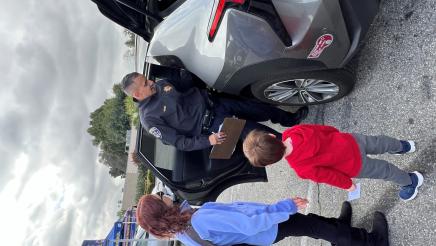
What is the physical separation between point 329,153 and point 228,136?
4.21 ft

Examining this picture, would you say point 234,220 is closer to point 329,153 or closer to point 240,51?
point 329,153

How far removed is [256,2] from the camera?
3064mm

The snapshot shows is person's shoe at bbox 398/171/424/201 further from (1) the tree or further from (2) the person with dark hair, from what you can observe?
(1) the tree

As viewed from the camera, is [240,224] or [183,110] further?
[183,110]

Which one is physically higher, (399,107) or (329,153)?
(399,107)

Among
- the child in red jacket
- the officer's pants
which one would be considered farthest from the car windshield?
the child in red jacket

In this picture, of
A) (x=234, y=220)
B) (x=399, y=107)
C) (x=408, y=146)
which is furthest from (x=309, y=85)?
(x=234, y=220)

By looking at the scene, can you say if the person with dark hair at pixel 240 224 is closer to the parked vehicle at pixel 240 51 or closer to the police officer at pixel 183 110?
the police officer at pixel 183 110

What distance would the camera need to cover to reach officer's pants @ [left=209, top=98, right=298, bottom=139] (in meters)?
4.27

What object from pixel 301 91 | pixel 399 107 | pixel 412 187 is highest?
pixel 399 107

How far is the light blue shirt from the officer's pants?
1213 mm

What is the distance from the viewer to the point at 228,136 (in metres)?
4.00

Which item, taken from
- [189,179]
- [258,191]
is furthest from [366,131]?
[258,191]

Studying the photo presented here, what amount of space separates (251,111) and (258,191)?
241 centimetres
